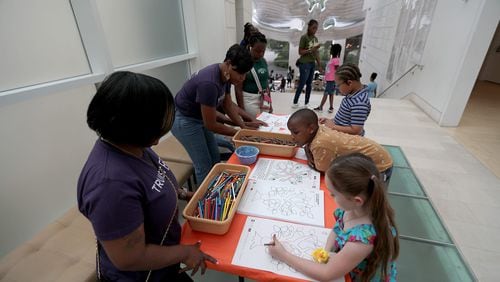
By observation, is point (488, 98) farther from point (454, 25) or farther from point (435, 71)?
point (454, 25)

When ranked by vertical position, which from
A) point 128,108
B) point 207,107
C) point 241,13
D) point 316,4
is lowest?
point 207,107

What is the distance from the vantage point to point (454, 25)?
3436mm

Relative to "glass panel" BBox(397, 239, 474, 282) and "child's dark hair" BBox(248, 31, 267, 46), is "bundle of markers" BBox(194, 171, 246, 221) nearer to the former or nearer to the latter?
"glass panel" BBox(397, 239, 474, 282)

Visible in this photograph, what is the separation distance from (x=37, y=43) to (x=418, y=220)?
8.77 ft

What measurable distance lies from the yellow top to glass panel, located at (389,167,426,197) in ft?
1.92

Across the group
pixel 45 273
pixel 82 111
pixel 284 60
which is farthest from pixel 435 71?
pixel 284 60

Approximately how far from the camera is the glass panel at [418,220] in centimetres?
123

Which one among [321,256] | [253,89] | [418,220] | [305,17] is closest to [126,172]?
[321,256]

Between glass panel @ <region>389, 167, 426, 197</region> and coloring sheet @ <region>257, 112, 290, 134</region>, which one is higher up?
coloring sheet @ <region>257, 112, 290, 134</region>

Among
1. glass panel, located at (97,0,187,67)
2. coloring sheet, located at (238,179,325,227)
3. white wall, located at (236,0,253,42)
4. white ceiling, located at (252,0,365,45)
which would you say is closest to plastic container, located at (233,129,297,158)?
coloring sheet, located at (238,179,325,227)

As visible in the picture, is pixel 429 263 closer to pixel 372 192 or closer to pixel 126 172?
pixel 372 192

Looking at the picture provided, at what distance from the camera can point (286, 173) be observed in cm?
118

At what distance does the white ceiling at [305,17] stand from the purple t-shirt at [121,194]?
8570 mm

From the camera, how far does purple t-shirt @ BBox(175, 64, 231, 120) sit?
137cm
